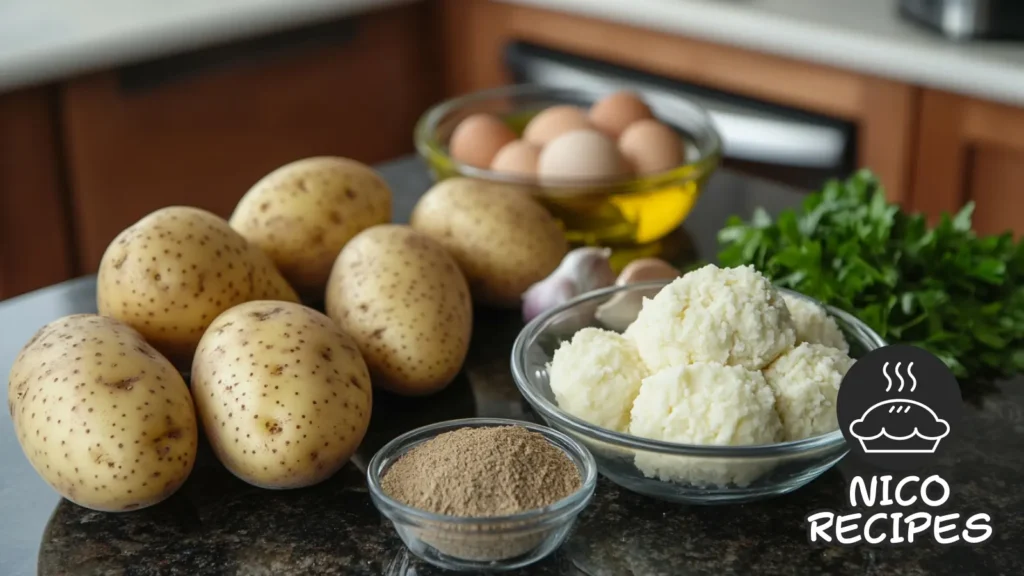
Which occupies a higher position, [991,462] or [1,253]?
[991,462]

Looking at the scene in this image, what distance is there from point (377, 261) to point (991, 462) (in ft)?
1.75

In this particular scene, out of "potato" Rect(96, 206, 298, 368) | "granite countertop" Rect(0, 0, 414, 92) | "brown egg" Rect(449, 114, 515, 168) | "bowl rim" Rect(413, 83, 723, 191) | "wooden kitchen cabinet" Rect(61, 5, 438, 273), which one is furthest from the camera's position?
"wooden kitchen cabinet" Rect(61, 5, 438, 273)

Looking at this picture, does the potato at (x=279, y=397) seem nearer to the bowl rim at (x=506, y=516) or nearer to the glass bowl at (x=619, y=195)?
the bowl rim at (x=506, y=516)

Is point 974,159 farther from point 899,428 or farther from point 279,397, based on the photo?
point 279,397

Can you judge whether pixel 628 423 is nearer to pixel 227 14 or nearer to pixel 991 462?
pixel 991 462

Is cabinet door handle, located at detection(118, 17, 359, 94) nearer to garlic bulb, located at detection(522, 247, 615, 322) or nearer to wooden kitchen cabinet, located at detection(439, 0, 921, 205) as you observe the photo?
wooden kitchen cabinet, located at detection(439, 0, 921, 205)

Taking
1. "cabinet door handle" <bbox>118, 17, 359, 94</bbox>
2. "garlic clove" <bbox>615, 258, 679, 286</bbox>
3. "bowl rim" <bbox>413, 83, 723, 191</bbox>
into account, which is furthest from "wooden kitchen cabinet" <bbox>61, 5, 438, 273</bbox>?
"garlic clove" <bbox>615, 258, 679, 286</bbox>

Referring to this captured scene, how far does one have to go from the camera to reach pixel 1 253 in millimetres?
1979

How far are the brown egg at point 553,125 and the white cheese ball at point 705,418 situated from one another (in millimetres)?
612

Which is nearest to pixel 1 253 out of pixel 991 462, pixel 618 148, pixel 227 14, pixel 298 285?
pixel 227 14

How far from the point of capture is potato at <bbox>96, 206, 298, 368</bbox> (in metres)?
0.93

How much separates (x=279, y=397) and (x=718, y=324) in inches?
12.7

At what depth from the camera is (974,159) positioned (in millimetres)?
1895

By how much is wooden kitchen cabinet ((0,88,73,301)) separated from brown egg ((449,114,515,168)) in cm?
96
